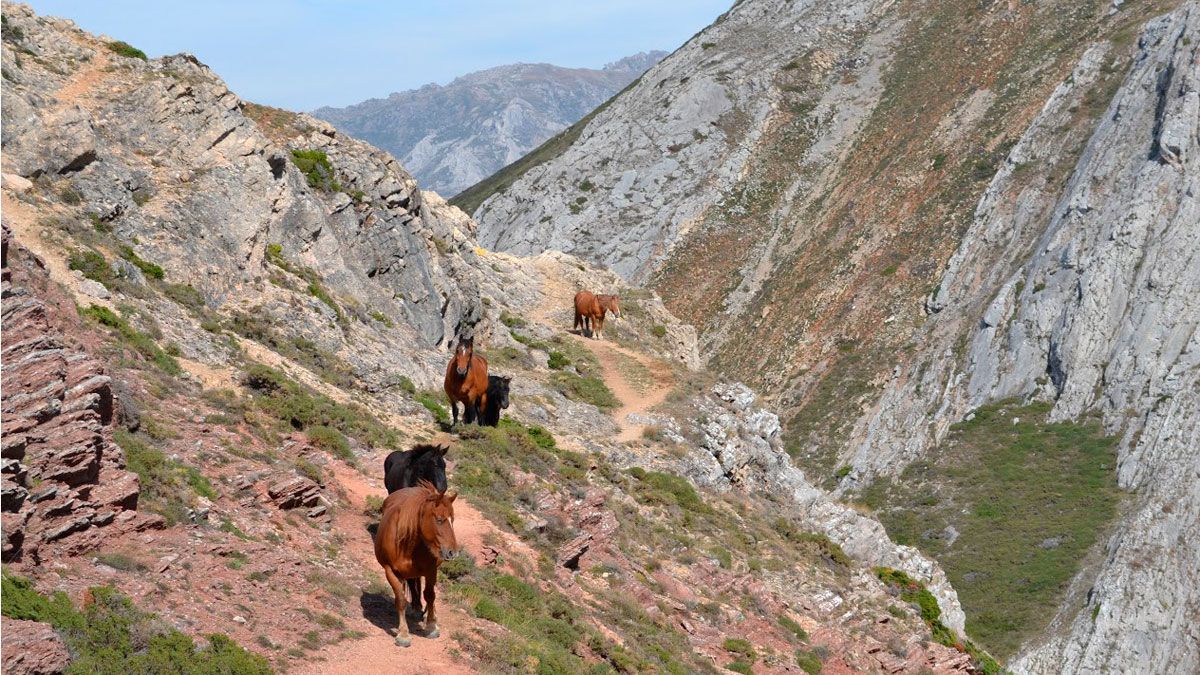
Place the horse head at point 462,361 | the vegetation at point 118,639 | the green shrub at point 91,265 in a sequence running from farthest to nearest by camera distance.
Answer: the horse head at point 462,361
the green shrub at point 91,265
the vegetation at point 118,639

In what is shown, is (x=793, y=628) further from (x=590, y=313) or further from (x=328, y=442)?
(x=590, y=313)

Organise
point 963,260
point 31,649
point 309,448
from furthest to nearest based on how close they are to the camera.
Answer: point 963,260 → point 309,448 → point 31,649

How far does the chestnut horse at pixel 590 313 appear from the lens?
142 feet

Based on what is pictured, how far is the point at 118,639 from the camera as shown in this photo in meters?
10.4

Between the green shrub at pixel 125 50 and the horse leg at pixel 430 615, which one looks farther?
the green shrub at pixel 125 50

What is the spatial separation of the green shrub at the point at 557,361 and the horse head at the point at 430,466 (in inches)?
857

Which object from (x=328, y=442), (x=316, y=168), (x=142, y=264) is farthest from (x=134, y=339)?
(x=316, y=168)

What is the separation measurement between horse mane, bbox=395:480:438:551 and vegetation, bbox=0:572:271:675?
222cm

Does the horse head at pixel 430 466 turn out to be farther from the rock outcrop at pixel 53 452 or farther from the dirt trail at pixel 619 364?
the dirt trail at pixel 619 364

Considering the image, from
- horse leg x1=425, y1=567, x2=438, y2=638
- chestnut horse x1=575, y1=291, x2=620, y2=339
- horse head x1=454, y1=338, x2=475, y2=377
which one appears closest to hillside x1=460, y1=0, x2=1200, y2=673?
chestnut horse x1=575, y1=291, x2=620, y2=339

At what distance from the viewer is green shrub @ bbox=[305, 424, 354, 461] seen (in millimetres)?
A: 19156

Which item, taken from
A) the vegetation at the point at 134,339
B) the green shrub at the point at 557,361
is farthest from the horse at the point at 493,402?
the green shrub at the point at 557,361

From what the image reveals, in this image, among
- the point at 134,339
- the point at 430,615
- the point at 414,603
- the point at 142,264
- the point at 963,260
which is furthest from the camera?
the point at 963,260

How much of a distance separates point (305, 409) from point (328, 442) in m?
0.98
